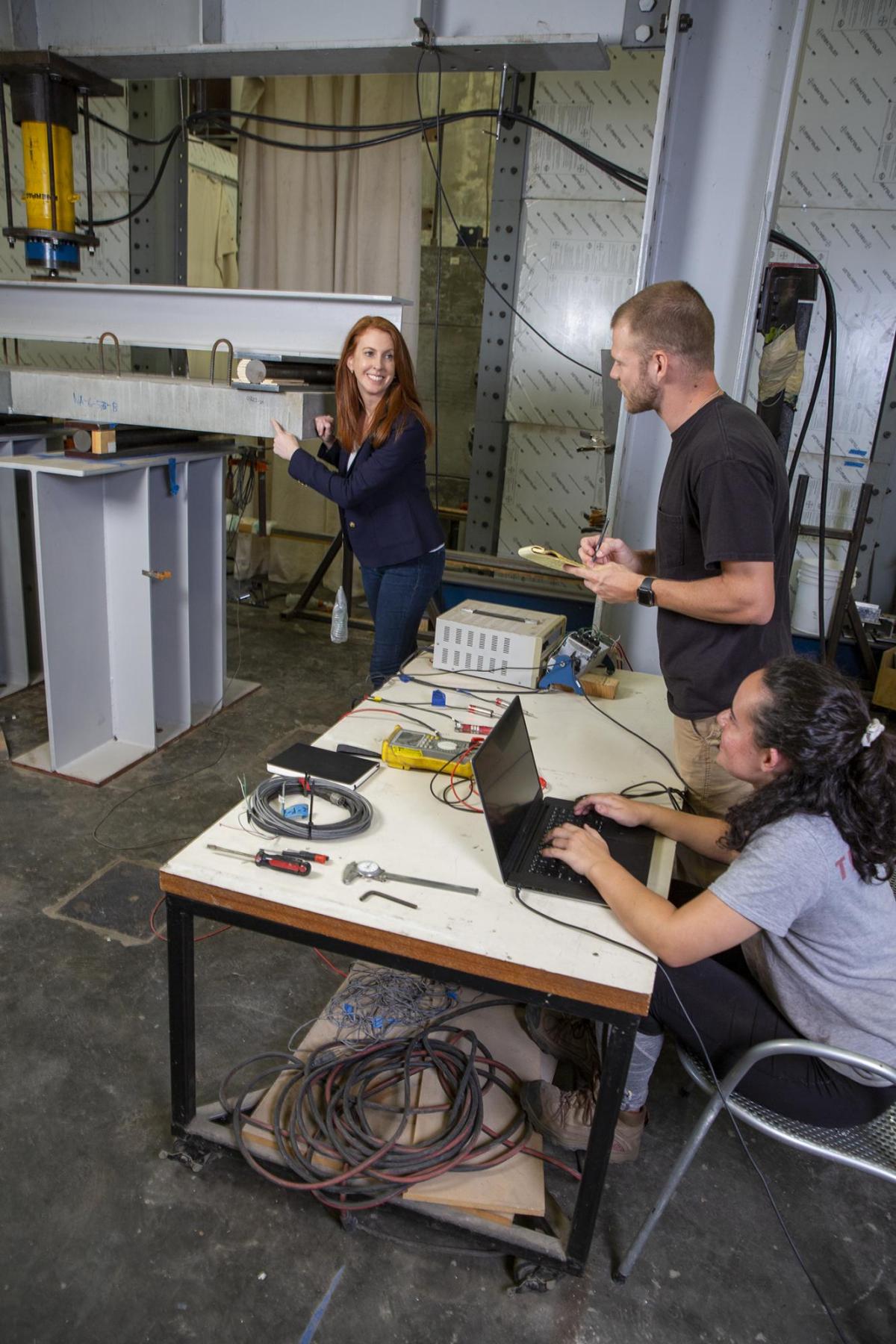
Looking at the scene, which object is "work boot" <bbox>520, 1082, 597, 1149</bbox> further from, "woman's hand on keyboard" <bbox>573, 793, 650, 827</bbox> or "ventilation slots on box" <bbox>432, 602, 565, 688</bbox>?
"ventilation slots on box" <bbox>432, 602, 565, 688</bbox>

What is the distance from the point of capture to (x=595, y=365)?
438 cm

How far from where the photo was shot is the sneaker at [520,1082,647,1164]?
1512 mm

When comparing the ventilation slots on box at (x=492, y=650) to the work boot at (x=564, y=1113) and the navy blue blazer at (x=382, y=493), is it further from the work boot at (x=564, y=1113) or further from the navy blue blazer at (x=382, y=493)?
the work boot at (x=564, y=1113)

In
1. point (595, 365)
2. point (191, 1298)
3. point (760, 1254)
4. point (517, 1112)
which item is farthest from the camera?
point (595, 365)

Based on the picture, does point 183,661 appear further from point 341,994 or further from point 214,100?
point 214,100

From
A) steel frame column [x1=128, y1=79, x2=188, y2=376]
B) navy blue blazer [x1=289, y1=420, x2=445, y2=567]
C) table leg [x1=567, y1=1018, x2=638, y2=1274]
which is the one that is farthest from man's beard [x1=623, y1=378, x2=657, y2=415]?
steel frame column [x1=128, y1=79, x2=188, y2=376]

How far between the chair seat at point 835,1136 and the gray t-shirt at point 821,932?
10 cm

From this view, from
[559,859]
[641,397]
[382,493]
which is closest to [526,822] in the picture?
[559,859]

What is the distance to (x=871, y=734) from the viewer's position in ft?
3.68

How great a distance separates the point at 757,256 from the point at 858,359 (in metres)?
2.11

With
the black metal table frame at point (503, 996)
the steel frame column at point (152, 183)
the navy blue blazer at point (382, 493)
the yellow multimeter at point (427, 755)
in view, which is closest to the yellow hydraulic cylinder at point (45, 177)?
the navy blue blazer at point (382, 493)

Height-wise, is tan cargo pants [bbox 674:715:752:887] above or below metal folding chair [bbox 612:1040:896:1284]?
above

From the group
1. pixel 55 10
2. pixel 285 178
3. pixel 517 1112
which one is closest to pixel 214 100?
pixel 285 178

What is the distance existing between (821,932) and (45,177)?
2712 millimetres
